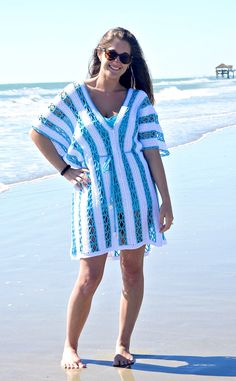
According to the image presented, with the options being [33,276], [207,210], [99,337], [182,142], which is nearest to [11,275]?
[33,276]

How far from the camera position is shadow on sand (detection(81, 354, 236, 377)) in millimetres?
4172

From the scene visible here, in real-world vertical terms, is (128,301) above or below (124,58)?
below

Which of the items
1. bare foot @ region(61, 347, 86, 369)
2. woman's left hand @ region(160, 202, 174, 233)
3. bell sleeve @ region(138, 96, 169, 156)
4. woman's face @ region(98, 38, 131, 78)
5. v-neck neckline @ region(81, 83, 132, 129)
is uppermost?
woman's face @ region(98, 38, 131, 78)

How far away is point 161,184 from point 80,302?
711mm

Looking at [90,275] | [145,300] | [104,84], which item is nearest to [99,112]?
[104,84]

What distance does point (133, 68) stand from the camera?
444cm

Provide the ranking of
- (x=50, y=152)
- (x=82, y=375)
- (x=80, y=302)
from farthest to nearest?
(x=50, y=152)
(x=80, y=302)
(x=82, y=375)

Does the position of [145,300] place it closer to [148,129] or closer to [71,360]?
[71,360]

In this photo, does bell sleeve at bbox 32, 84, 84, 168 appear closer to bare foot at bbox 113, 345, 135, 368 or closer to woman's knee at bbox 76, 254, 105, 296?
woman's knee at bbox 76, 254, 105, 296

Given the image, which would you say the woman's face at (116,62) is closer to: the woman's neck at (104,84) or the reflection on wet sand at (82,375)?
the woman's neck at (104,84)

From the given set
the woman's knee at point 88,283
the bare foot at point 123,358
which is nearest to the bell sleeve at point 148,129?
the woman's knee at point 88,283

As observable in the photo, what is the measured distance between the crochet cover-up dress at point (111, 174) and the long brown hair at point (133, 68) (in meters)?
0.15

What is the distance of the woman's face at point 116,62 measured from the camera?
168 inches

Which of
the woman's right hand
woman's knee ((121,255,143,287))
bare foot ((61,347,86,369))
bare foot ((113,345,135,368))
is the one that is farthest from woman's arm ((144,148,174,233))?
bare foot ((61,347,86,369))
